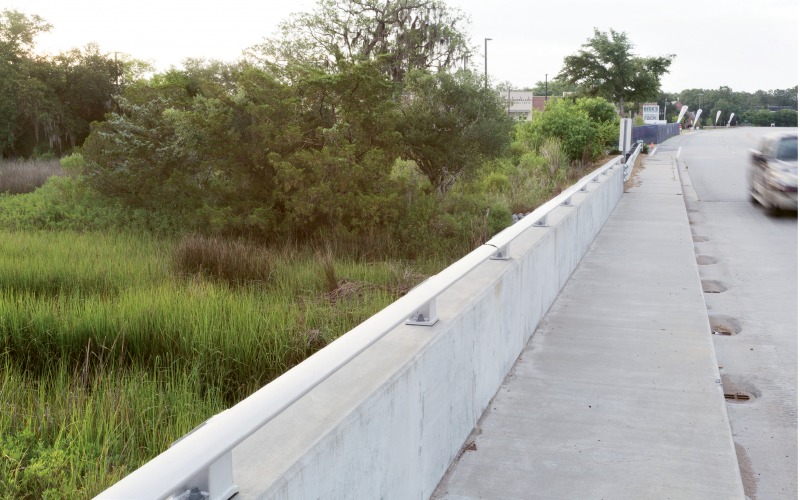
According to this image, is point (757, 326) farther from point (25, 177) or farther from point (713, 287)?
point (25, 177)

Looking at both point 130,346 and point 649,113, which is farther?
point 649,113

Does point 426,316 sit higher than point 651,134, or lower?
lower

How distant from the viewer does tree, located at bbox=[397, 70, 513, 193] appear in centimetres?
1670

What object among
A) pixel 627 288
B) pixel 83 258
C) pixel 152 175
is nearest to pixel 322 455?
pixel 627 288

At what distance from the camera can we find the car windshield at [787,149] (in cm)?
1570

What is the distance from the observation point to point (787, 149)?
15945 mm

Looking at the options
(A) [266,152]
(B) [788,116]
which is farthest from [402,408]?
(B) [788,116]

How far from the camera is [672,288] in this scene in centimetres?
792

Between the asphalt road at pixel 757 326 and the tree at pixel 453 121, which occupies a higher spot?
the tree at pixel 453 121

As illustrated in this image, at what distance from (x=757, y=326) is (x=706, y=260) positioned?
13.5ft

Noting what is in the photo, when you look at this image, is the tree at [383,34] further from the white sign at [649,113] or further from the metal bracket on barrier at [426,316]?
the white sign at [649,113]

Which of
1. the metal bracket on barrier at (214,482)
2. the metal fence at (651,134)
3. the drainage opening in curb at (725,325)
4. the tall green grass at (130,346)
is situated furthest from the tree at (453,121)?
the metal fence at (651,134)

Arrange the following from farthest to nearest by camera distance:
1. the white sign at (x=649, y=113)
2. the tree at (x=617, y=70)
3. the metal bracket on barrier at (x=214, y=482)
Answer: the white sign at (x=649, y=113)
the tree at (x=617, y=70)
the metal bracket on barrier at (x=214, y=482)

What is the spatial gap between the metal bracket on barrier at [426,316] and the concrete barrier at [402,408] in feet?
0.12
